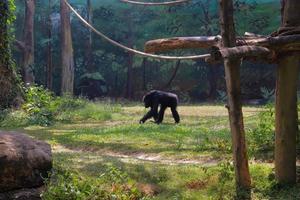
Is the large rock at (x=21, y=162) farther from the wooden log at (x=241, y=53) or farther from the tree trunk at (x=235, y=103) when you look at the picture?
the wooden log at (x=241, y=53)

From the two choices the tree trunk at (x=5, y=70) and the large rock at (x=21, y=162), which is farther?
the tree trunk at (x=5, y=70)

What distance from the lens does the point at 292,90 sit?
7.37 metres

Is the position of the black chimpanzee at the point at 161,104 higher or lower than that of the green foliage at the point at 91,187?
higher

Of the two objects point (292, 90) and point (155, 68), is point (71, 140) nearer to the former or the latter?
point (292, 90)

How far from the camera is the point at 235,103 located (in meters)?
7.12

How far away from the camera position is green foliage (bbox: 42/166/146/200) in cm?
684

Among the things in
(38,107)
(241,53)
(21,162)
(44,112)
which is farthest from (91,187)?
(38,107)

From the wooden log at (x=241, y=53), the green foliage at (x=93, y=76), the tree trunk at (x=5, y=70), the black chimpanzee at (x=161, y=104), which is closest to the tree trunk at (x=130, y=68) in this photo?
the green foliage at (x=93, y=76)

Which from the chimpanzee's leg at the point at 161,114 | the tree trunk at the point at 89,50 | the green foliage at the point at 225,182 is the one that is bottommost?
the green foliage at the point at 225,182

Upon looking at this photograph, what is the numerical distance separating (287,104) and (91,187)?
301 centimetres

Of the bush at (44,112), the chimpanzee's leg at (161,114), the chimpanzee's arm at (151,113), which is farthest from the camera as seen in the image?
the chimpanzee's arm at (151,113)

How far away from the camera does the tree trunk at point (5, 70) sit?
1673 cm

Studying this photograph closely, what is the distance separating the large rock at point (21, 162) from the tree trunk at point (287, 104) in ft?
11.1

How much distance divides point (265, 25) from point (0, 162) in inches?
1104
